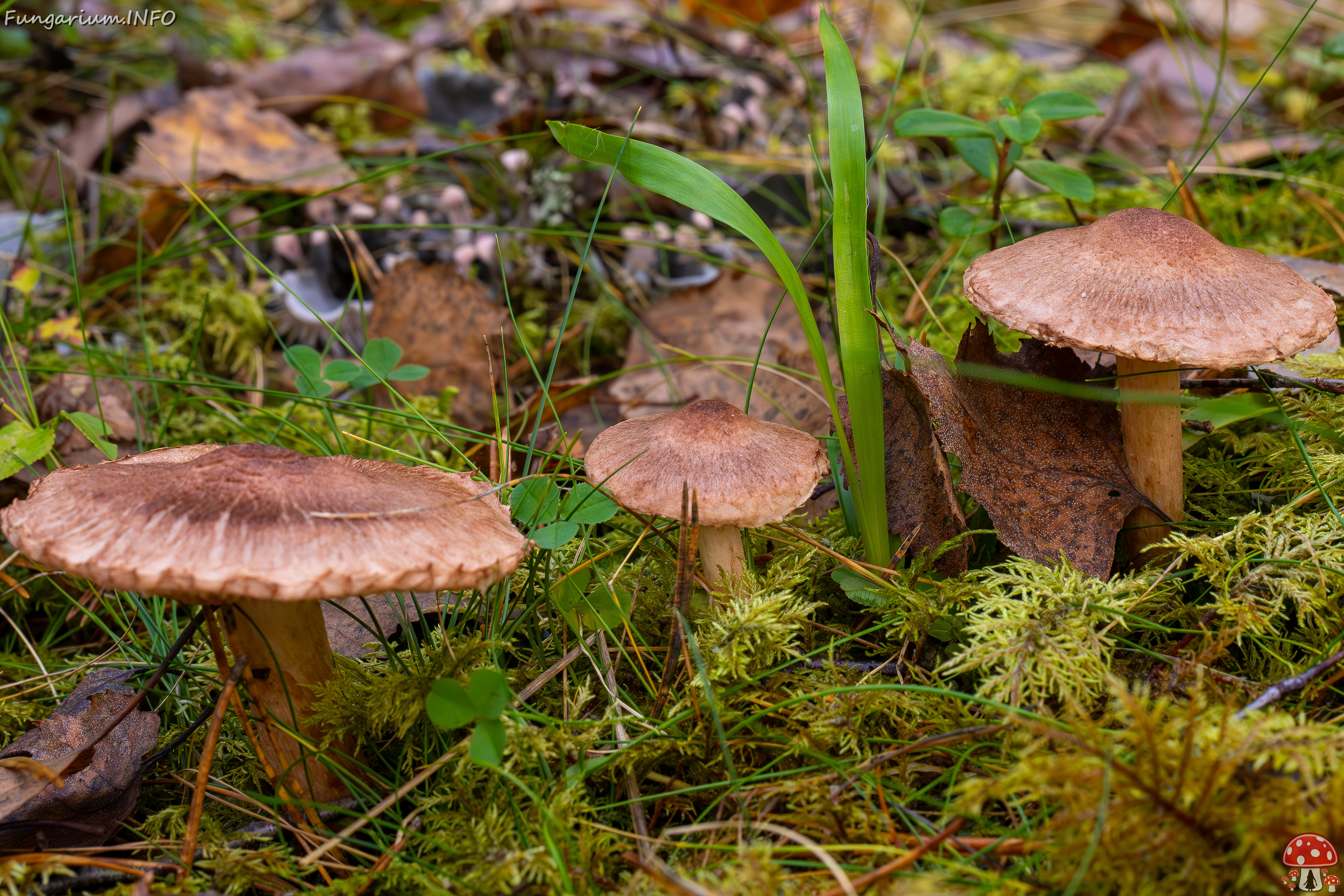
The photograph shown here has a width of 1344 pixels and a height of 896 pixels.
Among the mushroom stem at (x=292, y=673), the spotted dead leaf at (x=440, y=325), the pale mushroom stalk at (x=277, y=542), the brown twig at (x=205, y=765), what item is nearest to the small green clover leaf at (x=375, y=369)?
the spotted dead leaf at (x=440, y=325)

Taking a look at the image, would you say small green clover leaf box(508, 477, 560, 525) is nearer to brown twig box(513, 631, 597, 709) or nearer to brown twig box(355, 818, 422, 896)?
brown twig box(513, 631, 597, 709)

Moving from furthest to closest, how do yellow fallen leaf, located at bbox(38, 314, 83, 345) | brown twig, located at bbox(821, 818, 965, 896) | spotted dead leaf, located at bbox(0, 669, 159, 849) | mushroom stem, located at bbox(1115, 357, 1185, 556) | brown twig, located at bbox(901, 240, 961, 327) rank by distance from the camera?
yellow fallen leaf, located at bbox(38, 314, 83, 345) < brown twig, located at bbox(901, 240, 961, 327) < mushroom stem, located at bbox(1115, 357, 1185, 556) < spotted dead leaf, located at bbox(0, 669, 159, 849) < brown twig, located at bbox(821, 818, 965, 896)

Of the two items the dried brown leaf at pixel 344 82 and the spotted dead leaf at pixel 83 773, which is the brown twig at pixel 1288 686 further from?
the dried brown leaf at pixel 344 82

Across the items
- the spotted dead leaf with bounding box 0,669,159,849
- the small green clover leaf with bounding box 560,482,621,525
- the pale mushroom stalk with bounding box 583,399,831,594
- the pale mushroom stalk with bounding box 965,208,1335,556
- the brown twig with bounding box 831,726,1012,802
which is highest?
the pale mushroom stalk with bounding box 965,208,1335,556

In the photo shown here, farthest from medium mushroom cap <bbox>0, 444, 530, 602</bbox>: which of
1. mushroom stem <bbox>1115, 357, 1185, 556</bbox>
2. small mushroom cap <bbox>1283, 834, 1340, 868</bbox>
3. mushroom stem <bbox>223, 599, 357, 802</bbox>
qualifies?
mushroom stem <bbox>1115, 357, 1185, 556</bbox>

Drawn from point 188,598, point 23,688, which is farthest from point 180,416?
point 188,598

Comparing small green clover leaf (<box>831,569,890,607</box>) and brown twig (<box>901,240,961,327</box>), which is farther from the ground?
brown twig (<box>901,240,961,327</box>)

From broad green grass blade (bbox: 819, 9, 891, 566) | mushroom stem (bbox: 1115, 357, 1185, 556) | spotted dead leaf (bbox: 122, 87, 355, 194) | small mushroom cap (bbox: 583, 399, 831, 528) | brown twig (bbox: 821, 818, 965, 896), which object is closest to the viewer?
brown twig (bbox: 821, 818, 965, 896)
